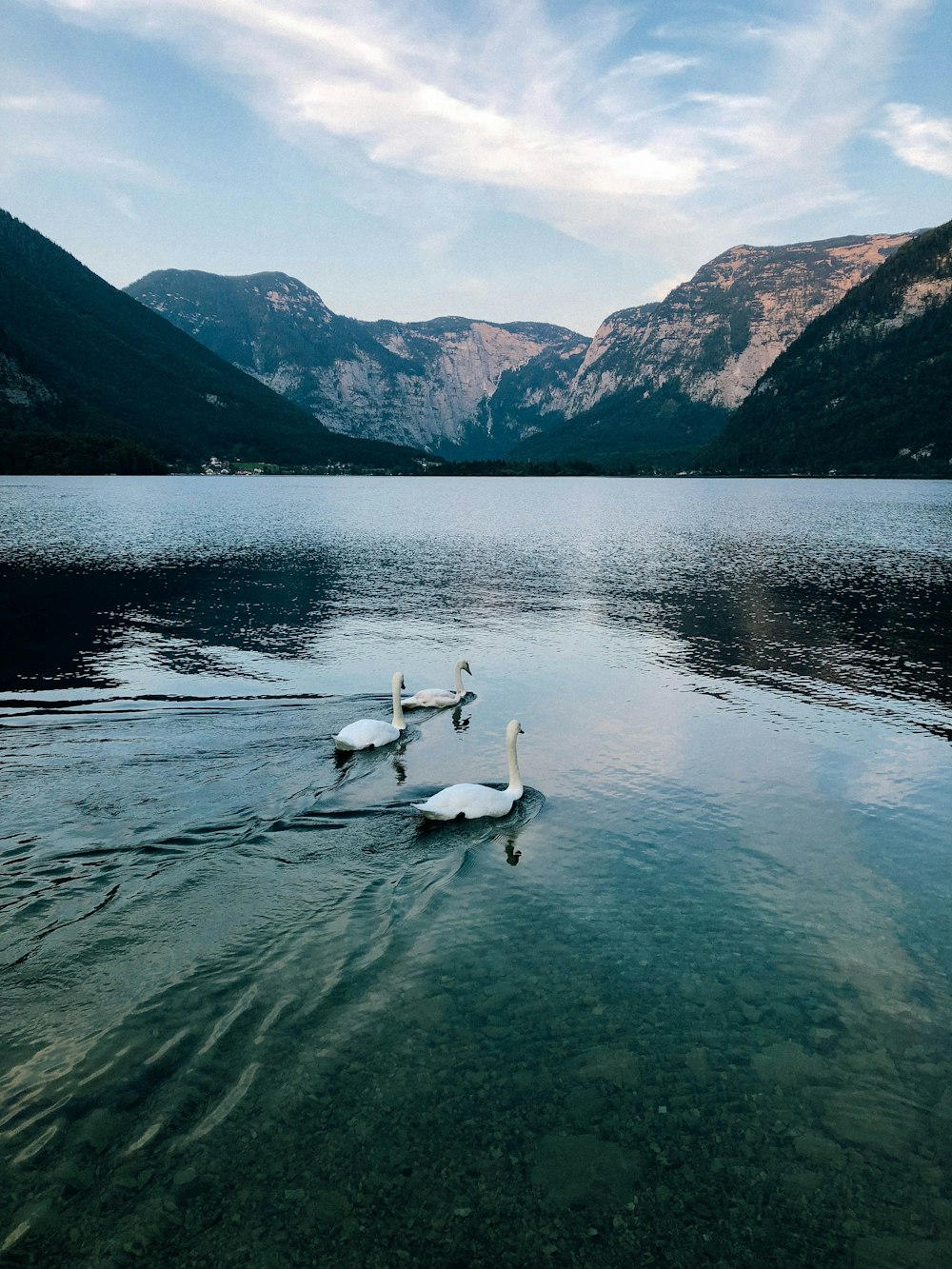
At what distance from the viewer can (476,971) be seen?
13.2 meters

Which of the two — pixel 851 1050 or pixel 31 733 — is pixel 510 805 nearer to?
pixel 851 1050

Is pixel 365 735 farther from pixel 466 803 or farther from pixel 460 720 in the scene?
pixel 466 803

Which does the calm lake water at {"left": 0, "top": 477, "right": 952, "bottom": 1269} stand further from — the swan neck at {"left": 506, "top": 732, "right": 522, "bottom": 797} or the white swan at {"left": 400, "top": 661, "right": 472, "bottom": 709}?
the white swan at {"left": 400, "top": 661, "right": 472, "bottom": 709}

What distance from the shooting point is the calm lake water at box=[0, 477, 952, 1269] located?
8703 millimetres

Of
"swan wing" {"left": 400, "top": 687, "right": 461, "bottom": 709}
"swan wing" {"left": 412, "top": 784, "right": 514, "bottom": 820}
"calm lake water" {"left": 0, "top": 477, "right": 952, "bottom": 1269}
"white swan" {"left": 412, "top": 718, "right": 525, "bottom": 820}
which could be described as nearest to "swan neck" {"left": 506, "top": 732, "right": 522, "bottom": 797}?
"white swan" {"left": 412, "top": 718, "right": 525, "bottom": 820}

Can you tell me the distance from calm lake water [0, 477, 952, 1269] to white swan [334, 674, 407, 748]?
56 centimetres

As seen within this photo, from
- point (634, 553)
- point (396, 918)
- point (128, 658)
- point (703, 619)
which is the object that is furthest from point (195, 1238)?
point (634, 553)

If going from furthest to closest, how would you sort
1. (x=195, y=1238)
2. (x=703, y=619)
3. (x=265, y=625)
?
(x=703, y=619), (x=265, y=625), (x=195, y=1238)

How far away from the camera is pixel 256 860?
16.6m

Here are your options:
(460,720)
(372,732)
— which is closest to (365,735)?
(372,732)

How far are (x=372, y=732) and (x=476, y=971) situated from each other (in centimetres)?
1132

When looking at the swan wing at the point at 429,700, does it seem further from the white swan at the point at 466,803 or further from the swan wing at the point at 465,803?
the swan wing at the point at 465,803

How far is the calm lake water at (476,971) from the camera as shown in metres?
8.70

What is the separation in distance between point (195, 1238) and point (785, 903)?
39.4 ft
